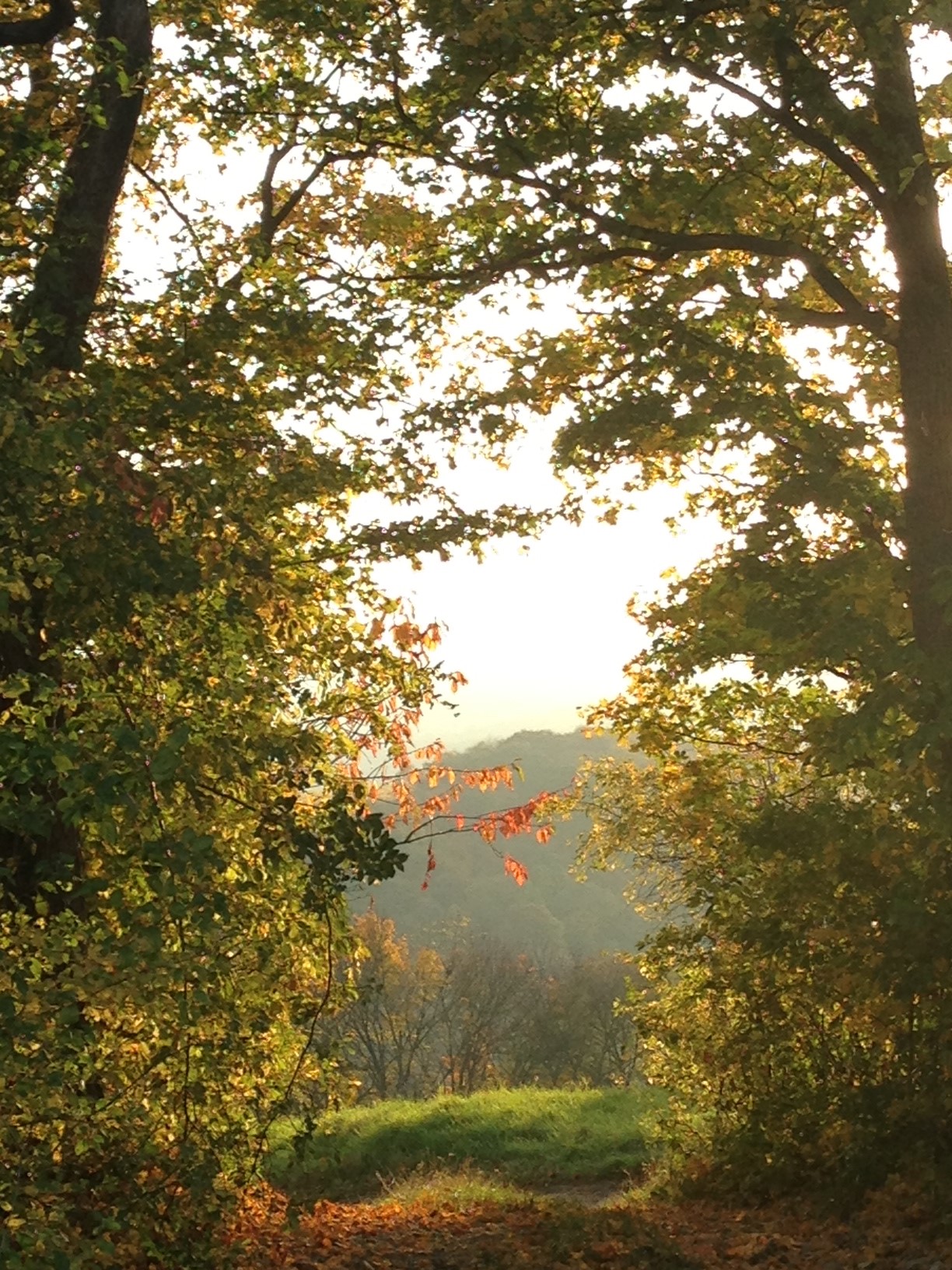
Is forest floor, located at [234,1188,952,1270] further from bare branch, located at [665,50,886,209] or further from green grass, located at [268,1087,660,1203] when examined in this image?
bare branch, located at [665,50,886,209]

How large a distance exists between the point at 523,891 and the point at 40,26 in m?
133

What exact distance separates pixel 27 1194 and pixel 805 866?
6715mm

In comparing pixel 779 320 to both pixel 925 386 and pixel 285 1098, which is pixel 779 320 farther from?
pixel 285 1098

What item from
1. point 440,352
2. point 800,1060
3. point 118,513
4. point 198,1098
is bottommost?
point 800,1060

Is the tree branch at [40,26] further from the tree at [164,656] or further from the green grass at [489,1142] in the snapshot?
the green grass at [489,1142]

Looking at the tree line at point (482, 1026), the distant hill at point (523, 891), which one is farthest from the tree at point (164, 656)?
the distant hill at point (523, 891)

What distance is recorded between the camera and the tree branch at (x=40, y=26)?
9.23 m

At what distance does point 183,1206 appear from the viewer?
820cm

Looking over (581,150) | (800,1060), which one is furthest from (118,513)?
(800,1060)

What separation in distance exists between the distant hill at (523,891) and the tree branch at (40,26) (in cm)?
11084

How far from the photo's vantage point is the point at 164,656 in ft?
25.4

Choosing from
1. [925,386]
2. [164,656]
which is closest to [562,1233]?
[164,656]

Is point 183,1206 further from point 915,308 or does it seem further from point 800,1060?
point 915,308

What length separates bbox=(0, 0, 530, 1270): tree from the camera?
599cm
